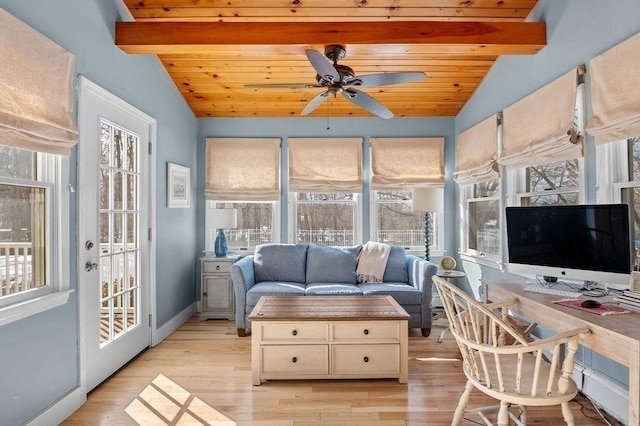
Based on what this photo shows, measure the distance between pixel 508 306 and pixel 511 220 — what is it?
66 cm

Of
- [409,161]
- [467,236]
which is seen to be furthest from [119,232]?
[467,236]

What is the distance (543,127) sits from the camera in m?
2.94

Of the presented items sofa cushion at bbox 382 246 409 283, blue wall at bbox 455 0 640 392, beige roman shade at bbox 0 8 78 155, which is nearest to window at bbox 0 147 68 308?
beige roman shade at bbox 0 8 78 155

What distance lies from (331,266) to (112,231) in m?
2.24

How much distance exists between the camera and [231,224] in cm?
428

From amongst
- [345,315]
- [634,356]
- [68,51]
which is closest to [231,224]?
[345,315]

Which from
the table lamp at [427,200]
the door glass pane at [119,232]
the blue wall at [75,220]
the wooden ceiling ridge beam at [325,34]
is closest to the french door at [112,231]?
the door glass pane at [119,232]

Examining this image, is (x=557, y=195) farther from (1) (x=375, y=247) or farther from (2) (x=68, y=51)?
(2) (x=68, y=51)

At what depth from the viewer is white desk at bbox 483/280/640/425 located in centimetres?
144

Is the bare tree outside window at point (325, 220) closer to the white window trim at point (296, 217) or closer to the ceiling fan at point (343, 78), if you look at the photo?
the white window trim at point (296, 217)

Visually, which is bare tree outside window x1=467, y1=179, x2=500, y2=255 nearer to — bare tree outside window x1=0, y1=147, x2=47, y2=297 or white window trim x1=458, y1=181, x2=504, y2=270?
white window trim x1=458, y1=181, x2=504, y2=270

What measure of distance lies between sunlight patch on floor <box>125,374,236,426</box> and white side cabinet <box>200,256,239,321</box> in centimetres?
156

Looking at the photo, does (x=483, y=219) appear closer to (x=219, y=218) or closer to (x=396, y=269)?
(x=396, y=269)

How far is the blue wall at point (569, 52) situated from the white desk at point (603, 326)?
69cm
